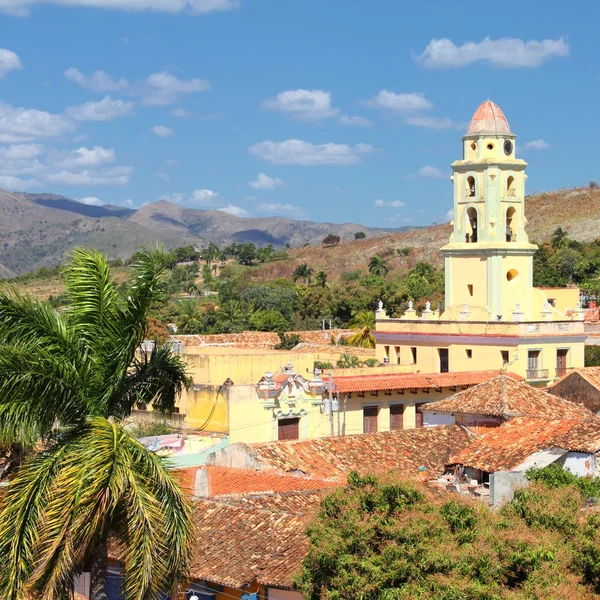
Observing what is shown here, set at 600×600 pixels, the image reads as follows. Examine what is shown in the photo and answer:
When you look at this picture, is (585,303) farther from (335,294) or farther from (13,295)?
(13,295)

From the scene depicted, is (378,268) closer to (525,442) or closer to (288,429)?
(288,429)

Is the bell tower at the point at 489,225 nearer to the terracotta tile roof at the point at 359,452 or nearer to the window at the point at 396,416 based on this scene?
the window at the point at 396,416

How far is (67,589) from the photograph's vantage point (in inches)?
484

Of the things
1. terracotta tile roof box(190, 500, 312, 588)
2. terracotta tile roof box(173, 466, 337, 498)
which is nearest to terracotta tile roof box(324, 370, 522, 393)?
terracotta tile roof box(173, 466, 337, 498)

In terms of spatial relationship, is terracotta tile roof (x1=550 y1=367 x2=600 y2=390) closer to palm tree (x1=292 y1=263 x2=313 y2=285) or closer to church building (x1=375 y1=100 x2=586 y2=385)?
church building (x1=375 y1=100 x2=586 y2=385)

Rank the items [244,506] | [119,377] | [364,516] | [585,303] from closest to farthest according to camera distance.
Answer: [119,377] → [364,516] → [244,506] → [585,303]

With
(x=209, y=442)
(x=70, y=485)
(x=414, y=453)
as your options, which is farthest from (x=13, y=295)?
(x=209, y=442)

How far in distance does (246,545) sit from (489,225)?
26.4m

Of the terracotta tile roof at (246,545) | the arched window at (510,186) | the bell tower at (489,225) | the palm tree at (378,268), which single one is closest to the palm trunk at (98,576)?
the terracotta tile roof at (246,545)

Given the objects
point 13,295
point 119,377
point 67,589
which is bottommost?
point 67,589

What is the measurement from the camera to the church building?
39.3m

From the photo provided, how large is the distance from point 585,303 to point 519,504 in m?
51.9

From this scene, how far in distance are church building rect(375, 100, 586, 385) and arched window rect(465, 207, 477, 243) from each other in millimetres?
35

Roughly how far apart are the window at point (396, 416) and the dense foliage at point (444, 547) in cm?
1952
